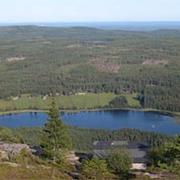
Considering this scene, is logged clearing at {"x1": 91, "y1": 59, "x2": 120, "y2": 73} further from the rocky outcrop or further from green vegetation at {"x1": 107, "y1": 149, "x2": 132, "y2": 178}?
green vegetation at {"x1": 107, "y1": 149, "x2": 132, "y2": 178}

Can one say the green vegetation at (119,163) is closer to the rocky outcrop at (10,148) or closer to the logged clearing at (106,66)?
the rocky outcrop at (10,148)

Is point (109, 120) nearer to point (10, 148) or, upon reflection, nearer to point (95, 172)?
point (10, 148)

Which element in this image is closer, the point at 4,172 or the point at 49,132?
the point at 4,172

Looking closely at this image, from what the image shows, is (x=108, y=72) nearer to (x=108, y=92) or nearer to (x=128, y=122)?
(x=108, y=92)

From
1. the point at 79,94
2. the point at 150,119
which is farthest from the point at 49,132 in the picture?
the point at 79,94

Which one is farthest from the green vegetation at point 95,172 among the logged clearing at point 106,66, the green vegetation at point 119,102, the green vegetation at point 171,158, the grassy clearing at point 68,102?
the logged clearing at point 106,66

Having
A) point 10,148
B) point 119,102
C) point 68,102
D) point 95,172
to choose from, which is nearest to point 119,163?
point 95,172
